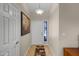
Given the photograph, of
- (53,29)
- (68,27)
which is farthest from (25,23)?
(68,27)

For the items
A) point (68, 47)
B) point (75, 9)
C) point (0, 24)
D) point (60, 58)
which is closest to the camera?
point (60, 58)

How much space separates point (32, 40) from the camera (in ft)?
9.05

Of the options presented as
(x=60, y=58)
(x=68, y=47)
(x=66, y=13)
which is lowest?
(x=68, y=47)

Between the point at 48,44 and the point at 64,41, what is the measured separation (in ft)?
1.32

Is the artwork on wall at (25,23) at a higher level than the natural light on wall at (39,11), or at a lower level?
lower

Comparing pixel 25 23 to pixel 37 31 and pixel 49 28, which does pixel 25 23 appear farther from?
pixel 49 28

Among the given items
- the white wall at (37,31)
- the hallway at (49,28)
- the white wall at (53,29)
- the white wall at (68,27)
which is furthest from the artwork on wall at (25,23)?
the white wall at (68,27)

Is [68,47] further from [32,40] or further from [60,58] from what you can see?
[60,58]

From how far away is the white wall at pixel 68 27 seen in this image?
257 centimetres

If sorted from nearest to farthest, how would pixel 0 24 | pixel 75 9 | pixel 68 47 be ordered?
pixel 0 24, pixel 75 9, pixel 68 47

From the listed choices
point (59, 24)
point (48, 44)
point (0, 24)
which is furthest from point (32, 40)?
point (0, 24)

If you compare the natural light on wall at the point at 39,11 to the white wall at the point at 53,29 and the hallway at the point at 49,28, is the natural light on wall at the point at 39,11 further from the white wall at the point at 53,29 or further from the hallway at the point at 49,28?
the white wall at the point at 53,29

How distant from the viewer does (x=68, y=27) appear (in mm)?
2660

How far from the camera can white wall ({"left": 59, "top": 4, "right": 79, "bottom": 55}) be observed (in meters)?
2.57
